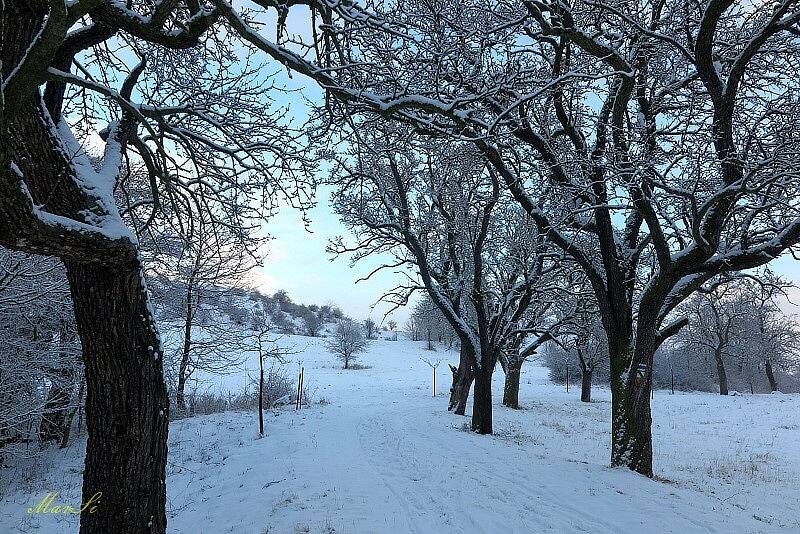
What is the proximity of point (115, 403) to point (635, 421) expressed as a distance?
837 centimetres

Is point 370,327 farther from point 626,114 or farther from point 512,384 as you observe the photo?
point 626,114

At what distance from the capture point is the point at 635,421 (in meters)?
8.48

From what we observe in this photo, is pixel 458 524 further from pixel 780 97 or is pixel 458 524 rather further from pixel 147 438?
pixel 780 97

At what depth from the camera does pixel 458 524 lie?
218 inches

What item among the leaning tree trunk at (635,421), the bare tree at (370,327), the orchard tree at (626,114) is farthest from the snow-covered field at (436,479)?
the bare tree at (370,327)

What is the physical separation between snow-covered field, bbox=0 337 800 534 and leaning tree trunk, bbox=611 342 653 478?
0.38 metres

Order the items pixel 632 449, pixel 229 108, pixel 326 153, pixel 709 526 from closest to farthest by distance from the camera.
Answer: pixel 229 108 < pixel 709 526 < pixel 326 153 < pixel 632 449

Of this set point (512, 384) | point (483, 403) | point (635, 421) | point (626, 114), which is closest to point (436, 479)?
point (635, 421)

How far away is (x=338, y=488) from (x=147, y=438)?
3757 mm

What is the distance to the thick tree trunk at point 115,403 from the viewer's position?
3.92m

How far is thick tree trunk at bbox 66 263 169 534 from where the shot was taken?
3916 millimetres

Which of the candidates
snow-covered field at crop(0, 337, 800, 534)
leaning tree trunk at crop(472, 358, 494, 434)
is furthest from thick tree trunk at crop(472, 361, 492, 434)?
snow-covered field at crop(0, 337, 800, 534)

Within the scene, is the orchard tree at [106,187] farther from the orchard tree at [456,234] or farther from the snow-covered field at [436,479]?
the orchard tree at [456,234]

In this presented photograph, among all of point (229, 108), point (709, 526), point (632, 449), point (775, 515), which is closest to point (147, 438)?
point (229, 108)
